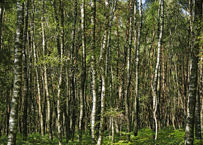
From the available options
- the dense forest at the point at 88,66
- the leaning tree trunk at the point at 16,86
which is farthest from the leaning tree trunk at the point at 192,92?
the leaning tree trunk at the point at 16,86

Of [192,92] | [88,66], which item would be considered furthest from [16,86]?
[88,66]

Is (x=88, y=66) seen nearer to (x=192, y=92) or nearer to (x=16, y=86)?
(x=192, y=92)

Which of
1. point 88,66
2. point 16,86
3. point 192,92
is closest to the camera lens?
point 16,86

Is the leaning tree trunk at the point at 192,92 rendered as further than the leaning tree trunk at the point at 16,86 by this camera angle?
Yes

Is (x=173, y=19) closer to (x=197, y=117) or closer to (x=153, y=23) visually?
(x=153, y=23)

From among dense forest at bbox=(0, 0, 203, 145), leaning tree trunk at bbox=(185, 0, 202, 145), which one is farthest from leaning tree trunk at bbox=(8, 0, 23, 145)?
leaning tree trunk at bbox=(185, 0, 202, 145)

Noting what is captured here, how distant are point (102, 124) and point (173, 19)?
703 inches

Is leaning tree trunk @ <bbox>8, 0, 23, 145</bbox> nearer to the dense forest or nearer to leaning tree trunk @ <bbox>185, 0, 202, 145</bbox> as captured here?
the dense forest

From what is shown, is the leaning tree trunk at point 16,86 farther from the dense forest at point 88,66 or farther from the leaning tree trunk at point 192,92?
the leaning tree trunk at point 192,92

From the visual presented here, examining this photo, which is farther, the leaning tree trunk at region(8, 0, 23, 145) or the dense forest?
the dense forest

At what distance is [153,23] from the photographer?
20.0 metres

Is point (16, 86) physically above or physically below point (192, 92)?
above

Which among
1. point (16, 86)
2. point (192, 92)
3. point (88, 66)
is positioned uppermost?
point (88, 66)

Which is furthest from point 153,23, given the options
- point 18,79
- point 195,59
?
point 18,79
